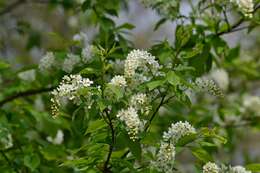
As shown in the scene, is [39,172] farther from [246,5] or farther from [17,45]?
[17,45]

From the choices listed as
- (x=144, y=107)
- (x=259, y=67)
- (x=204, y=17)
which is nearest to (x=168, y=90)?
(x=144, y=107)

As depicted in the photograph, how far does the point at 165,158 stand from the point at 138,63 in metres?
0.34

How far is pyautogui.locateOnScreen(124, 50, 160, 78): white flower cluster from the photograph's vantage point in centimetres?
198

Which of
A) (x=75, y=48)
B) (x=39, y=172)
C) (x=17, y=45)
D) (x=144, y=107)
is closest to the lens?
(x=144, y=107)

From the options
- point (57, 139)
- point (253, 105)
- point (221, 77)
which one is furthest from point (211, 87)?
point (221, 77)

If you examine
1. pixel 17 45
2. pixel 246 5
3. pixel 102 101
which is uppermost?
pixel 17 45

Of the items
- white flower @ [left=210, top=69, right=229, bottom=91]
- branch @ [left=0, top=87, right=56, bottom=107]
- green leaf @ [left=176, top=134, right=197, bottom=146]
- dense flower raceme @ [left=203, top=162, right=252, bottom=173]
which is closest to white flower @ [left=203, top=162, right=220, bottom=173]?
dense flower raceme @ [left=203, top=162, right=252, bottom=173]

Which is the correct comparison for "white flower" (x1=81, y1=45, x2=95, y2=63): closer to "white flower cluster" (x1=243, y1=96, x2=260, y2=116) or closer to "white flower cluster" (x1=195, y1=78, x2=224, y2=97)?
"white flower cluster" (x1=195, y1=78, x2=224, y2=97)

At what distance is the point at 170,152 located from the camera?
1.93m

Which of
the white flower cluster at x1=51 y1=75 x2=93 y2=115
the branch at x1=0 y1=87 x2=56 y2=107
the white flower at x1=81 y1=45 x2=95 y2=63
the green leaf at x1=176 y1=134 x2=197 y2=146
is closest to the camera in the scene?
the white flower cluster at x1=51 y1=75 x2=93 y2=115

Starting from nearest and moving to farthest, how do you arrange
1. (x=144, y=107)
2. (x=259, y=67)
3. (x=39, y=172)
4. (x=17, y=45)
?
(x=144, y=107) < (x=39, y=172) < (x=259, y=67) < (x=17, y=45)

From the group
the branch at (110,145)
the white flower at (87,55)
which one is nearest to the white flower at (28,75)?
the white flower at (87,55)

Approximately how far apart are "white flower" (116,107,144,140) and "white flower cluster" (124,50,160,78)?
128mm

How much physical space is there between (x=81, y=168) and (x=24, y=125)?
975 mm
